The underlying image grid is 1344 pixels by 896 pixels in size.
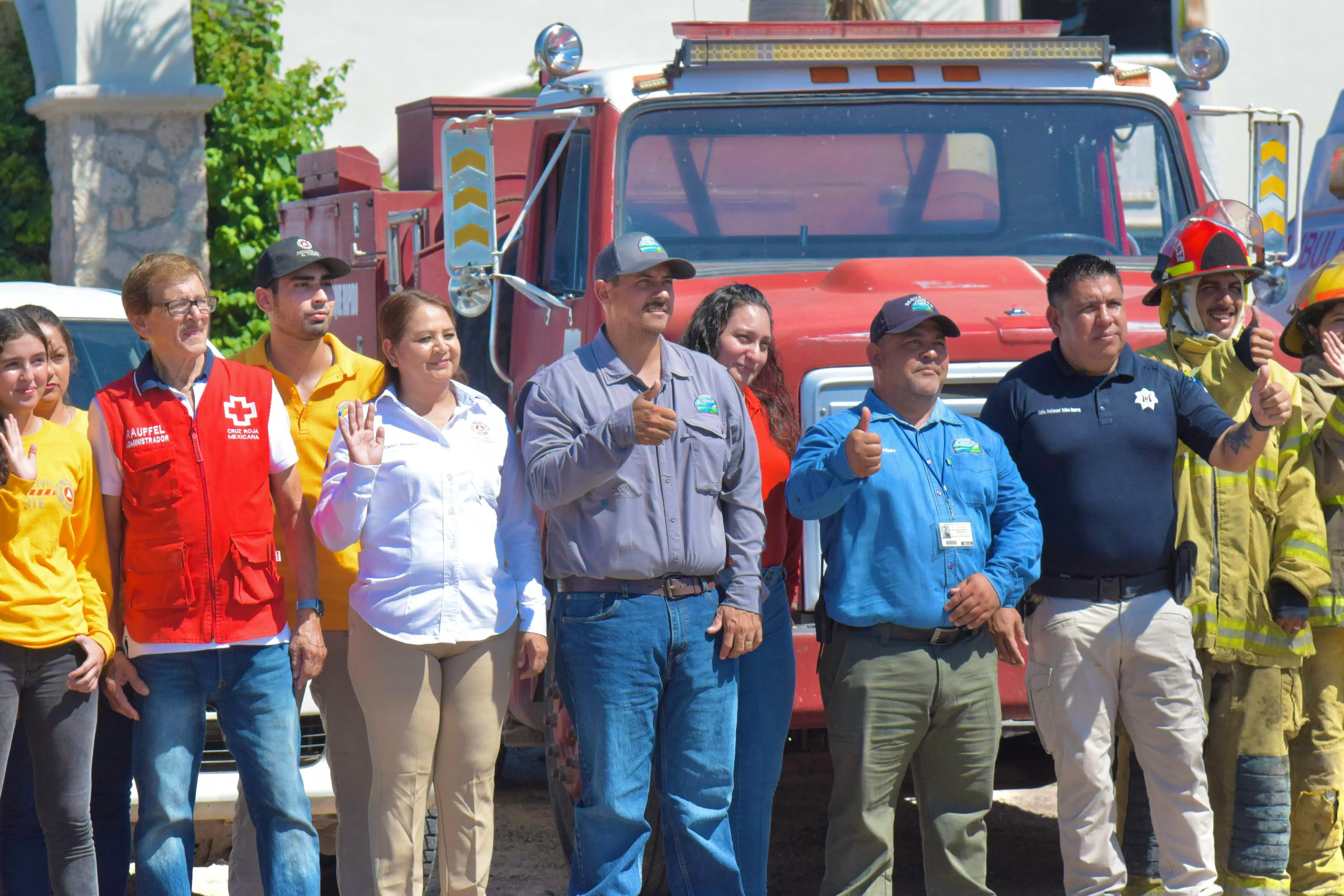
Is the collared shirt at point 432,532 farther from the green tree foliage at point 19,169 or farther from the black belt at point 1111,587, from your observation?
the green tree foliage at point 19,169

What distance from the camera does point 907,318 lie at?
4609 mm

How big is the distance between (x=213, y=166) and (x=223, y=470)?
29.5ft

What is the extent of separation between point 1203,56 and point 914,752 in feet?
10.6

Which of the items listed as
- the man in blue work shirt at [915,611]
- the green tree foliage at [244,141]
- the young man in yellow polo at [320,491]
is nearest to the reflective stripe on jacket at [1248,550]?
the man in blue work shirt at [915,611]

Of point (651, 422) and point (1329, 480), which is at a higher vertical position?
point (651, 422)

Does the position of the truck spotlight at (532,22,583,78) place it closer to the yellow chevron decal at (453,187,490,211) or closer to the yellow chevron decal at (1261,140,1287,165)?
the yellow chevron decal at (453,187,490,211)

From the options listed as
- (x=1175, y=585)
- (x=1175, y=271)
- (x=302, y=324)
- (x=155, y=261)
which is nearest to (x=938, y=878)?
(x=1175, y=585)

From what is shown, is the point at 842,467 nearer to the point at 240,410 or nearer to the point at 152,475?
the point at 240,410

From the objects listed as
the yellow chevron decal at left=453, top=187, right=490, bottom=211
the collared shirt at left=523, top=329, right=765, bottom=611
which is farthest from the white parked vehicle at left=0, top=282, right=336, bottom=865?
the collared shirt at left=523, top=329, right=765, bottom=611

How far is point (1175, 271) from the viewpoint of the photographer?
5.08 meters

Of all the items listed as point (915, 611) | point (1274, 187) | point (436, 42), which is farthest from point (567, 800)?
point (436, 42)

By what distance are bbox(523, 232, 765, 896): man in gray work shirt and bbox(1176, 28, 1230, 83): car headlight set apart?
9.50 feet

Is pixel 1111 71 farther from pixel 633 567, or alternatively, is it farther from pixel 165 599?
pixel 165 599

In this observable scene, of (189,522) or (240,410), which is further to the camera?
(240,410)
